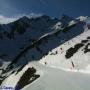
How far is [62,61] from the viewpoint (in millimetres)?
76750

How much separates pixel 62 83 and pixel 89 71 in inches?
571

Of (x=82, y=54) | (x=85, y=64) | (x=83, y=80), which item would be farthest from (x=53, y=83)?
(x=82, y=54)

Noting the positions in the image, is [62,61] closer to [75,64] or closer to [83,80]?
[75,64]

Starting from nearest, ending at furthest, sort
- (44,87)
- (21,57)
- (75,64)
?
(44,87) < (75,64) < (21,57)

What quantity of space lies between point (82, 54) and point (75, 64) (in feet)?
19.9

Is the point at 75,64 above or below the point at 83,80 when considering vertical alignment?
above

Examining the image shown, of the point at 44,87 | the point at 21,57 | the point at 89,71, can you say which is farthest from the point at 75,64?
the point at 21,57

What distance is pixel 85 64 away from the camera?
6500 cm

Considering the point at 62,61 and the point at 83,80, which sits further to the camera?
the point at 62,61

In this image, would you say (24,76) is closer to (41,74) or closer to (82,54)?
(41,74)

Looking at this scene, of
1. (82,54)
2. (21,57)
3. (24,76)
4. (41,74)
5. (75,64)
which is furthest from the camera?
(21,57)

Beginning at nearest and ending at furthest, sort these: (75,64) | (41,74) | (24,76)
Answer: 1. (41,74)
2. (24,76)
3. (75,64)

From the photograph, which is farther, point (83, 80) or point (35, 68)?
point (35, 68)

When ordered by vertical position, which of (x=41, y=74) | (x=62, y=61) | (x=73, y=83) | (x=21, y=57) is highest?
(x=21, y=57)
